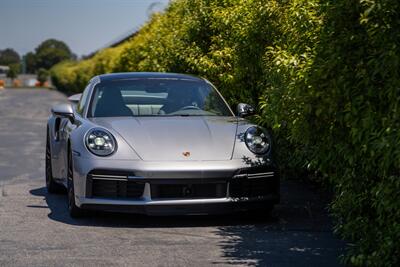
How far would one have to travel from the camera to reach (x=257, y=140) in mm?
6637

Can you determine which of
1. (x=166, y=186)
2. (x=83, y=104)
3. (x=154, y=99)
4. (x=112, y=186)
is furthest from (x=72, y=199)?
(x=154, y=99)

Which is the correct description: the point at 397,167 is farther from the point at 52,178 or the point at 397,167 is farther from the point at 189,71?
the point at 189,71

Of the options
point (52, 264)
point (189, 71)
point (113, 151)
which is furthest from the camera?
point (189, 71)

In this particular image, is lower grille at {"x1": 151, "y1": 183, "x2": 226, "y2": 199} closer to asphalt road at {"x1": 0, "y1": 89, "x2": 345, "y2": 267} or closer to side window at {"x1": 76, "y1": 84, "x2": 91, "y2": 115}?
asphalt road at {"x1": 0, "y1": 89, "x2": 345, "y2": 267}

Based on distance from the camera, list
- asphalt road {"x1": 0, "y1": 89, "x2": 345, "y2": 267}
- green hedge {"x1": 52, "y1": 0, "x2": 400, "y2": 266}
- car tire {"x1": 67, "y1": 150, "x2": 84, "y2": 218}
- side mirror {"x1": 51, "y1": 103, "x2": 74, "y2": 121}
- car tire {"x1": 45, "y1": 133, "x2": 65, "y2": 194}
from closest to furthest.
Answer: green hedge {"x1": 52, "y1": 0, "x2": 400, "y2": 266}
asphalt road {"x1": 0, "y1": 89, "x2": 345, "y2": 267}
car tire {"x1": 67, "y1": 150, "x2": 84, "y2": 218}
side mirror {"x1": 51, "y1": 103, "x2": 74, "y2": 121}
car tire {"x1": 45, "y1": 133, "x2": 65, "y2": 194}

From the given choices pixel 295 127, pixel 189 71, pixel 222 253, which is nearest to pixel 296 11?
pixel 295 127

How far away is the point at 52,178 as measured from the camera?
8305 mm

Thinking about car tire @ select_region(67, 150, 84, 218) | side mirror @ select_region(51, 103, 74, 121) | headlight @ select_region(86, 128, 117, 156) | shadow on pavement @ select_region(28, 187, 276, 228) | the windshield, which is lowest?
shadow on pavement @ select_region(28, 187, 276, 228)

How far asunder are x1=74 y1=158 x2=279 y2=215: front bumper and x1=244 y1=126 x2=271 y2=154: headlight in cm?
21

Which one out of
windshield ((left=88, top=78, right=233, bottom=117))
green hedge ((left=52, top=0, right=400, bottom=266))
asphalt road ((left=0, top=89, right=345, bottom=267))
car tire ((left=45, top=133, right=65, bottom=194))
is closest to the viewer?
green hedge ((left=52, top=0, right=400, bottom=266))

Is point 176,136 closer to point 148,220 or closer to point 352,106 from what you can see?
point 148,220

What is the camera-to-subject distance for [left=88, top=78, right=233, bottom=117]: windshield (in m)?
7.32

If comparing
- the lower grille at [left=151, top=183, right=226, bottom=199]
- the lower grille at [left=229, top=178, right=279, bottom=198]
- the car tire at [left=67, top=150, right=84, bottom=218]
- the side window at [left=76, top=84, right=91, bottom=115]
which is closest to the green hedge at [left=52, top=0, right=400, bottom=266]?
the lower grille at [left=229, top=178, right=279, bottom=198]

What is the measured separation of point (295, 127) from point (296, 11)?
3.62 feet
